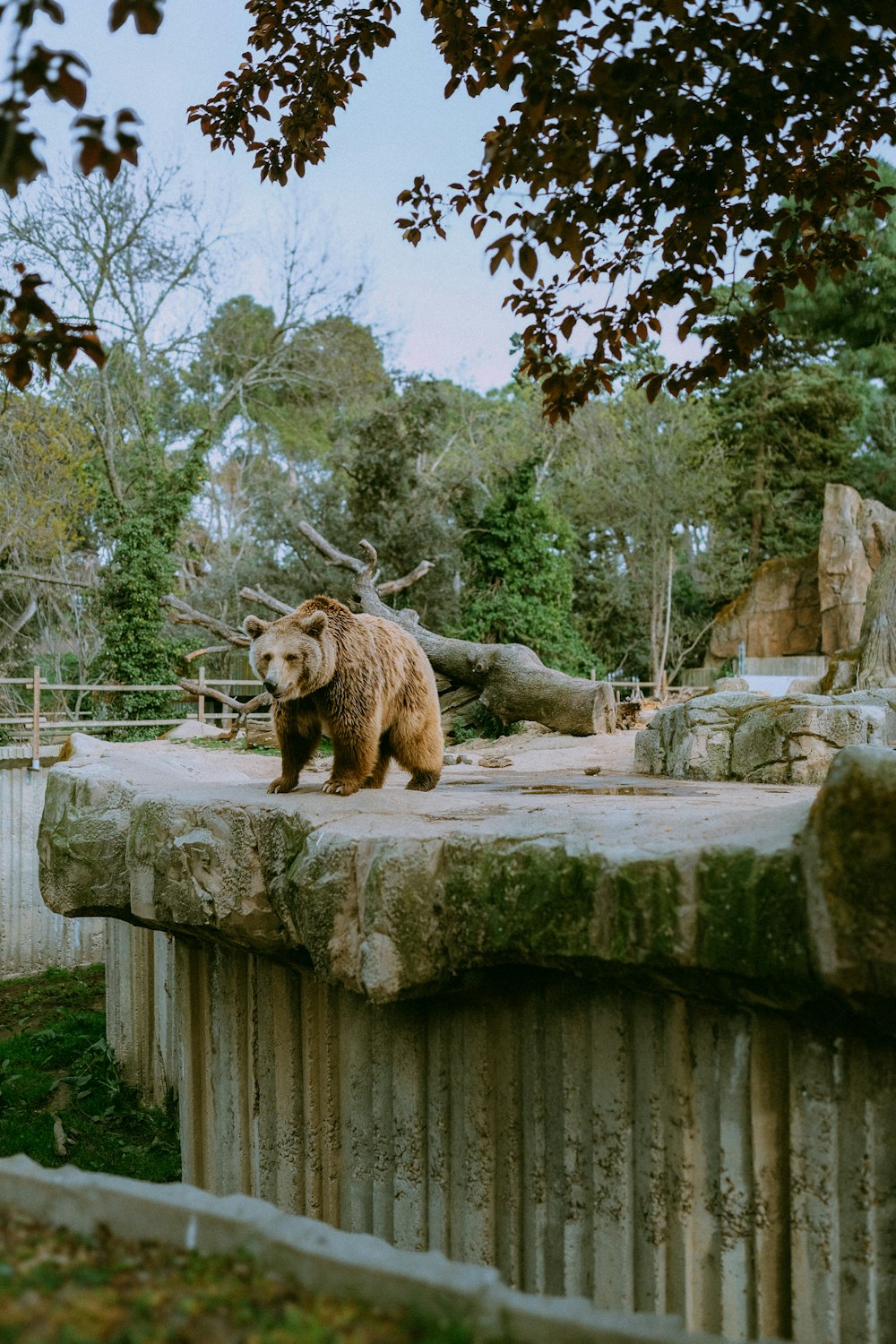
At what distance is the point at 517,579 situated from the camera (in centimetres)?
1744

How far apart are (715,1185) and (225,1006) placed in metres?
2.16

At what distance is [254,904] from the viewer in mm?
3533

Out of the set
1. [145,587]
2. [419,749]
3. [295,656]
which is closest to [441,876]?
[295,656]

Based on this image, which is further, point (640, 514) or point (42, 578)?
point (640, 514)

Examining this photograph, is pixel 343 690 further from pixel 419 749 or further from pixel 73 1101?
pixel 73 1101

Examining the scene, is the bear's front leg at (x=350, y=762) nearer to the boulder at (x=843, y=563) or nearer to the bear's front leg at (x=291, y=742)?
the bear's front leg at (x=291, y=742)

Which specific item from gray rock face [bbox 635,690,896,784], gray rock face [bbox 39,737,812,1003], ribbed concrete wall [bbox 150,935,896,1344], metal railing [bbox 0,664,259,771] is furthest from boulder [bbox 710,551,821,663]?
ribbed concrete wall [bbox 150,935,896,1344]

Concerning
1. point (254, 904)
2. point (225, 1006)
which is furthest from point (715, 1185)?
point (225, 1006)

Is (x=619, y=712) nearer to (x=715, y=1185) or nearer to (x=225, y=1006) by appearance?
(x=225, y=1006)

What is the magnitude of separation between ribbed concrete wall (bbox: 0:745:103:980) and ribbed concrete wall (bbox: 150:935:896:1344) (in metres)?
7.54

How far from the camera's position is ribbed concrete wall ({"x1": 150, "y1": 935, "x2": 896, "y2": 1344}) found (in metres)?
2.66

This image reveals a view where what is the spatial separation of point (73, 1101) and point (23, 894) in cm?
398

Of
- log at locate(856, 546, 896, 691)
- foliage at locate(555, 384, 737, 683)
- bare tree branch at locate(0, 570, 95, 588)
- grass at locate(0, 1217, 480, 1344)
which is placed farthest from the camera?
foliage at locate(555, 384, 737, 683)

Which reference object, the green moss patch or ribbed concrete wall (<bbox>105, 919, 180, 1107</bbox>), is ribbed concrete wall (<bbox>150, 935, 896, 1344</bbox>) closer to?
the green moss patch
